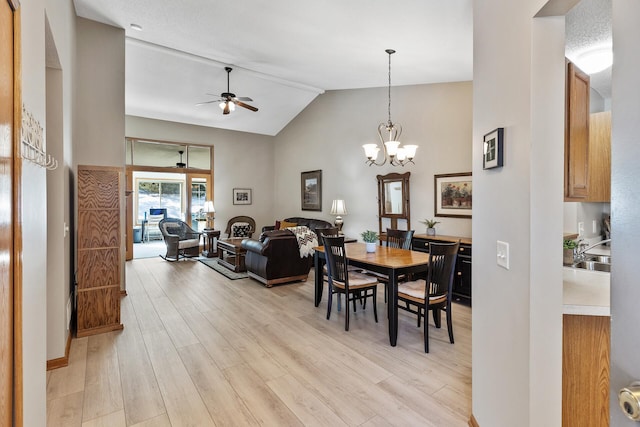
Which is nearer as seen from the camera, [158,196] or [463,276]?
[463,276]

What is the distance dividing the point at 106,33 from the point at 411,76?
4.40m

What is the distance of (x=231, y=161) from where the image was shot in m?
8.68

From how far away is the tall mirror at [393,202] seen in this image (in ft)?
17.9

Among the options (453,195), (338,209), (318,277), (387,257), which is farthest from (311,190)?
(387,257)

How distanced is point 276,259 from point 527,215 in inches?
161

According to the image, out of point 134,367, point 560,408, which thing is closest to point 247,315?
point 134,367

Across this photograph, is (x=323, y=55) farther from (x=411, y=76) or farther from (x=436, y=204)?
(x=436, y=204)

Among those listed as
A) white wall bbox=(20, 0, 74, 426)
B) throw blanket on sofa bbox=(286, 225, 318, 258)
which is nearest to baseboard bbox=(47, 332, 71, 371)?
white wall bbox=(20, 0, 74, 426)

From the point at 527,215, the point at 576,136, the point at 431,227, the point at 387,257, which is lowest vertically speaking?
the point at 387,257

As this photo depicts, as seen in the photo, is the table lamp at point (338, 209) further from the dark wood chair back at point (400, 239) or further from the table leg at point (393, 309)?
the table leg at point (393, 309)

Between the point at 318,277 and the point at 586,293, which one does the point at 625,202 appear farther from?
the point at 318,277

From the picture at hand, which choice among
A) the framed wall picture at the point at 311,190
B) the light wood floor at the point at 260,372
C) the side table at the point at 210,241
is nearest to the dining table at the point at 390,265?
the light wood floor at the point at 260,372

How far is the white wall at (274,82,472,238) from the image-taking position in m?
4.87

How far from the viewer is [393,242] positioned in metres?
4.43
